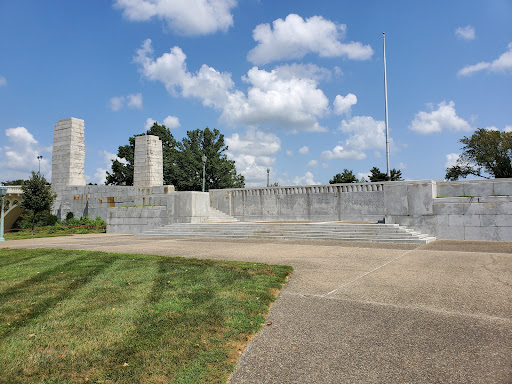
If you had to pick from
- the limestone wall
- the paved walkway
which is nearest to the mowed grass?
the paved walkway

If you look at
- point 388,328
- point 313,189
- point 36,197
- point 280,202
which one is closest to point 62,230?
point 36,197

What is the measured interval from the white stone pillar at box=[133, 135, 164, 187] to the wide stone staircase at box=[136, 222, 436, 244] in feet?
30.5

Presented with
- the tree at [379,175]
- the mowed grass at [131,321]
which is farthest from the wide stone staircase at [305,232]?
the tree at [379,175]

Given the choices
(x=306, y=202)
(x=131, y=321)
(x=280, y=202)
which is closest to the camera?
(x=131, y=321)

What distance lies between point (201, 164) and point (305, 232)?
115 feet

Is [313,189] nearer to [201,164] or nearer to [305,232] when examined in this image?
[305,232]

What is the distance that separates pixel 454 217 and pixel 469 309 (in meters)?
10.5

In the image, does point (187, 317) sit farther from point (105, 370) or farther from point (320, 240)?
point (320, 240)

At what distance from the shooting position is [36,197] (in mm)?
26484

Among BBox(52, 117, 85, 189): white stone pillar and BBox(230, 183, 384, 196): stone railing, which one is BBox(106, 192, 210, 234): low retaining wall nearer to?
BBox(230, 183, 384, 196): stone railing

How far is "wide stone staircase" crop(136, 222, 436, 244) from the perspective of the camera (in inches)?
507

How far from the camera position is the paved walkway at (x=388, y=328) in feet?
9.72

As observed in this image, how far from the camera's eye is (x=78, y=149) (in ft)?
93.9

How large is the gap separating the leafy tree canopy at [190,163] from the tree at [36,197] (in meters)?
20.5
